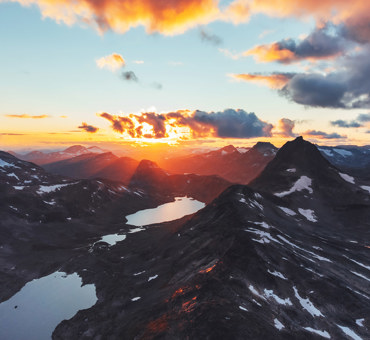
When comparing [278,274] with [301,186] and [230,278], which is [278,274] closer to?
[230,278]

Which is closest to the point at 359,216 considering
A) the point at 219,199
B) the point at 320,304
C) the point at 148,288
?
the point at 219,199

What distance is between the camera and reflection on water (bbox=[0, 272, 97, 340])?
6844 centimetres

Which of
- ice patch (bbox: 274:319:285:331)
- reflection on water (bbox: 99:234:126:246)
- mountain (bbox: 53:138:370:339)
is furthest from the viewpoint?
reflection on water (bbox: 99:234:126:246)

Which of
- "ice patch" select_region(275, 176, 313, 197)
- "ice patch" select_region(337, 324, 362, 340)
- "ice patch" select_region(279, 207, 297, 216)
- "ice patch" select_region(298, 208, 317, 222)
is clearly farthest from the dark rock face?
→ "ice patch" select_region(275, 176, 313, 197)

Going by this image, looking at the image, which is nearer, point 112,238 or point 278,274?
point 278,274

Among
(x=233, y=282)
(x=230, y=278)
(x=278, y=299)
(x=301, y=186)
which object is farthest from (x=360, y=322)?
(x=301, y=186)

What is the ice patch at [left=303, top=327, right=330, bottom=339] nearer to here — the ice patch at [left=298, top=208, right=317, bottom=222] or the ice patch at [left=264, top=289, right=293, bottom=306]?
the ice patch at [left=264, top=289, right=293, bottom=306]

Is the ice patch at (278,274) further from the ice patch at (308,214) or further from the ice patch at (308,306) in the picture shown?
the ice patch at (308,214)

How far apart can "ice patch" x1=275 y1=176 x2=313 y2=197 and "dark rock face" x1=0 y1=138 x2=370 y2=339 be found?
2631cm

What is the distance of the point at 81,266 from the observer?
10381cm

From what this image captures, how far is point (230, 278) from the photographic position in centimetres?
5972

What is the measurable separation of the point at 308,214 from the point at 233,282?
110m

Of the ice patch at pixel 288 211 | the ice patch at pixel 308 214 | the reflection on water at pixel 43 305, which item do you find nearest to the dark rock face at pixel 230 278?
the ice patch at pixel 288 211

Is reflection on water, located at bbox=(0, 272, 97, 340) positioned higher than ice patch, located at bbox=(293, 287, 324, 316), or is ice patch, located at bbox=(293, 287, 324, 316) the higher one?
ice patch, located at bbox=(293, 287, 324, 316)
